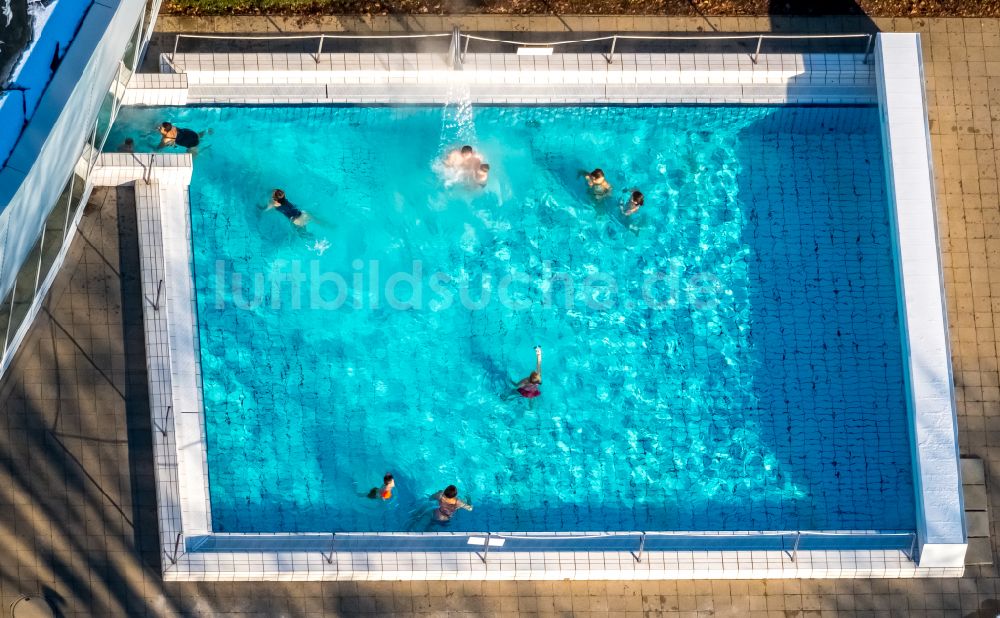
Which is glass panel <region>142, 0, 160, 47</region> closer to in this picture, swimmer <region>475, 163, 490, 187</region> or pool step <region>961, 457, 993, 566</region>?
swimmer <region>475, 163, 490, 187</region>

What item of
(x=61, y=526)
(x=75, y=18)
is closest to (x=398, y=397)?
(x=61, y=526)

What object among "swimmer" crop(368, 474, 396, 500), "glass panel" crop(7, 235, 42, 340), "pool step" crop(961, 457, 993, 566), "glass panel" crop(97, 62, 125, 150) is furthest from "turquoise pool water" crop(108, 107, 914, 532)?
"glass panel" crop(7, 235, 42, 340)

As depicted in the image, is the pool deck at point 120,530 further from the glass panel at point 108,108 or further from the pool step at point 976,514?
the glass panel at point 108,108

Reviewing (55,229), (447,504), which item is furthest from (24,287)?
(447,504)

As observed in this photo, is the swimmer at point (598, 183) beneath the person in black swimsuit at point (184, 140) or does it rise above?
beneath

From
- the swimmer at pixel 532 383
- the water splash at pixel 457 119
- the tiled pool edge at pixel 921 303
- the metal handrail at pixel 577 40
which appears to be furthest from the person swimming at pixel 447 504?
the tiled pool edge at pixel 921 303

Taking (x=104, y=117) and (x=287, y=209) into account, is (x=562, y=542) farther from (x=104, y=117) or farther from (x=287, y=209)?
(x=104, y=117)

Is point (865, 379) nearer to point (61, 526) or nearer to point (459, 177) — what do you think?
point (459, 177)
